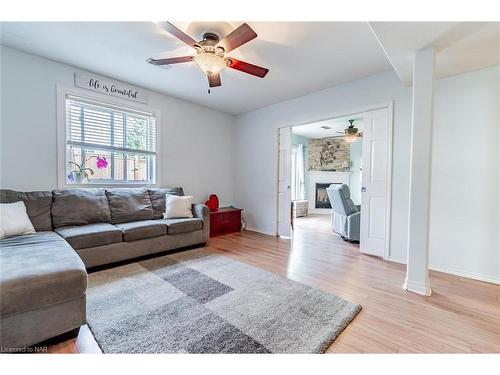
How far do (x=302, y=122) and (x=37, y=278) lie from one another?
12.8 ft

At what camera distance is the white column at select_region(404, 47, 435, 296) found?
206 cm

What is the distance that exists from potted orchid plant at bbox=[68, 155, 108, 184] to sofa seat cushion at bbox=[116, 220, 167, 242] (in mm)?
956

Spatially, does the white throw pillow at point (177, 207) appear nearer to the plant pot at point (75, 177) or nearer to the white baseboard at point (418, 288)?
the plant pot at point (75, 177)

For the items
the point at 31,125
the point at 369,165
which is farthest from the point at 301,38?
the point at 31,125

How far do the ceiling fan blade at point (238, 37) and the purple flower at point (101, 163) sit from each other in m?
2.62

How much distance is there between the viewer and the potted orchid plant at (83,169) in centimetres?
315

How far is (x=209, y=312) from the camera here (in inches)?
70.3

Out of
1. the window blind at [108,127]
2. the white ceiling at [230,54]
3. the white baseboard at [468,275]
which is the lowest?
the white baseboard at [468,275]

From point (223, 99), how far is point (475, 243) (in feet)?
13.7

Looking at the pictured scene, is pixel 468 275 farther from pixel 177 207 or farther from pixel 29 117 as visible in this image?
pixel 29 117

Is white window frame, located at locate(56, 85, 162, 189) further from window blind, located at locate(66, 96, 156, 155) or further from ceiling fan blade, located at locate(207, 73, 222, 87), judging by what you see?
ceiling fan blade, located at locate(207, 73, 222, 87)

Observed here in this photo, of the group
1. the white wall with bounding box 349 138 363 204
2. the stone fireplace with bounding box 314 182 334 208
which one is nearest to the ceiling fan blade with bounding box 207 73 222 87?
the stone fireplace with bounding box 314 182 334 208

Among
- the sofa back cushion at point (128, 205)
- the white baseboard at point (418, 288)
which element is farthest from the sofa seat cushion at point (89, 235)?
the white baseboard at point (418, 288)

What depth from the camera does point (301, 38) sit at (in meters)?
2.29
